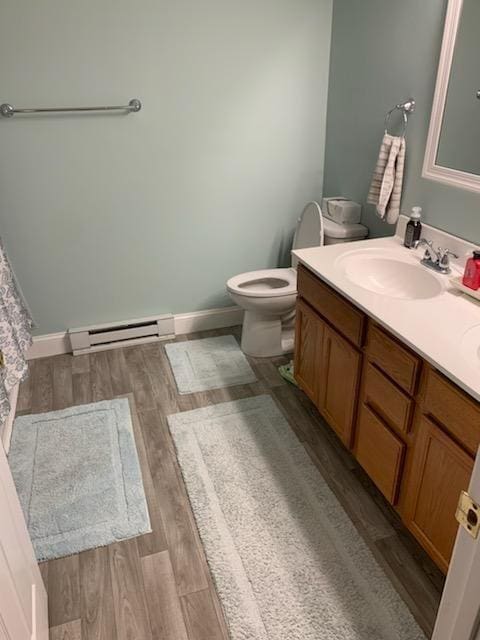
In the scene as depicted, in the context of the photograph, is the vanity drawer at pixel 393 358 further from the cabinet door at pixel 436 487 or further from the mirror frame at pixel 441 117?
the mirror frame at pixel 441 117

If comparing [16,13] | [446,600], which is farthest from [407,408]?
[16,13]

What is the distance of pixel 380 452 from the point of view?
5.65 feet

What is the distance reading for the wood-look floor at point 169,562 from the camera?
4.95 ft

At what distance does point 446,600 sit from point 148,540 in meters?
1.24

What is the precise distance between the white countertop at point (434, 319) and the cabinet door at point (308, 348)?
24 cm

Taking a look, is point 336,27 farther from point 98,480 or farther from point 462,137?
point 98,480

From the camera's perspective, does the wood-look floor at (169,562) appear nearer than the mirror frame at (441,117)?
Yes

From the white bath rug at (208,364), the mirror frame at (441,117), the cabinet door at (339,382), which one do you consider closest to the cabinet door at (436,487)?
the cabinet door at (339,382)

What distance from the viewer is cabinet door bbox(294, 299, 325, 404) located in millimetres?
2096

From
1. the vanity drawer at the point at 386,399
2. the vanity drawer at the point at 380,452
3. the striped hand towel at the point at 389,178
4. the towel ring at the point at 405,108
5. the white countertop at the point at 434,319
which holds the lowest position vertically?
the vanity drawer at the point at 380,452

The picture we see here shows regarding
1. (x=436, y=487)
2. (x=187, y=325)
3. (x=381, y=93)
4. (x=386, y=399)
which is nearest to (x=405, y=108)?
(x=381, y=93)

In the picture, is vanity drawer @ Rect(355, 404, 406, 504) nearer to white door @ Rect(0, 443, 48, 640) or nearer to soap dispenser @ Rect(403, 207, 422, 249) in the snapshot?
soap dispenser @ Rect(403, 207, 422, 249)

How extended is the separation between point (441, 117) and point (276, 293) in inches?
44.1

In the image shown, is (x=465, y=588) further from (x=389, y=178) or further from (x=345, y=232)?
(x=345, y=232)
